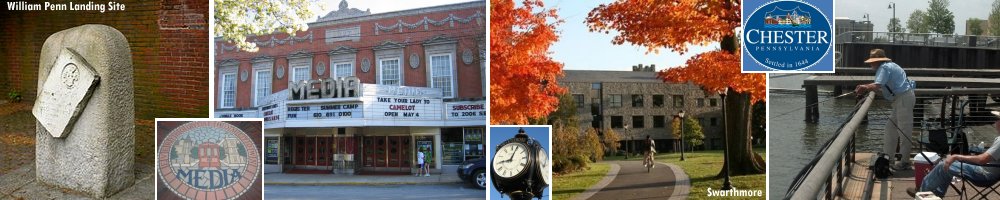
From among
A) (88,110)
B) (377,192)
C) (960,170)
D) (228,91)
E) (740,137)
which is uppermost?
(228,91)

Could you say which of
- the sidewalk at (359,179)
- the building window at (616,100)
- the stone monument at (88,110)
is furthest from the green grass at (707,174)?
the stone monument at (88,110)

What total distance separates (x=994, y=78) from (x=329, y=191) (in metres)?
4.28

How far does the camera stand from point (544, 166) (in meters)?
6.79

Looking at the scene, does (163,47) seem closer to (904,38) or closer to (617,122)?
(617,122)

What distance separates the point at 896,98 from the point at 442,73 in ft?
9.15

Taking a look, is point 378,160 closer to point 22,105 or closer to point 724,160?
point 724,160

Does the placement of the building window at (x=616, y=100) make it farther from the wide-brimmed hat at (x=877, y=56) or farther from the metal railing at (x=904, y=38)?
the wide-brimmed hat at (x=877, y=56)

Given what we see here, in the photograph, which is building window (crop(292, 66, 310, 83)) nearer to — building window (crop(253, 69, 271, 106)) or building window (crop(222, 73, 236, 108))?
building window (crop(253, 69, 271, 106))

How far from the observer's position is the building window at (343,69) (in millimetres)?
7215

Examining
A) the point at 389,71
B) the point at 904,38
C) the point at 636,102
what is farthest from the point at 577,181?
the point at 904,38

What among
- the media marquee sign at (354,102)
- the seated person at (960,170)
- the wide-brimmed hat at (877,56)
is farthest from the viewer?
the media marquee sign at (354,102)

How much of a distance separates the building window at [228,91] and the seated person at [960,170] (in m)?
4.43

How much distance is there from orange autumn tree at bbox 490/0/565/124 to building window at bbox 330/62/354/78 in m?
0.98

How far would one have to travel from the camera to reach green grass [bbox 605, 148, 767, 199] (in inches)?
268
